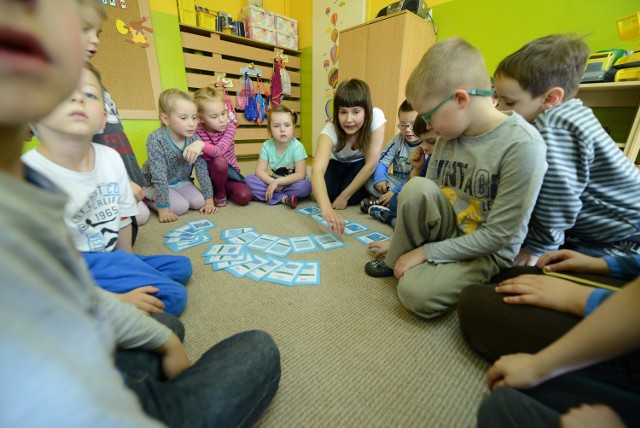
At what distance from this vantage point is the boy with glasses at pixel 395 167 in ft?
5.81

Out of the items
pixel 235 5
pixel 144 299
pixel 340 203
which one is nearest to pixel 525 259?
pixel 340 203

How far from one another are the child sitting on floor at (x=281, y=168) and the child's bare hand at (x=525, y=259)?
130 centimetres

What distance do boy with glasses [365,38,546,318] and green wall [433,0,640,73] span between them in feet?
5.99

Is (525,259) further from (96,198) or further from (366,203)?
(96,198)

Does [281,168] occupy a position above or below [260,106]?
below

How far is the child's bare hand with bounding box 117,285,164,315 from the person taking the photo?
73cm

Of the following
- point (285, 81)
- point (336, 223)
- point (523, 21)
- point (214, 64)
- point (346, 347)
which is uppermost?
point (523, 21)

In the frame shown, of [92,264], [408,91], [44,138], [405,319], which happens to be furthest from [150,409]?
[408,91]

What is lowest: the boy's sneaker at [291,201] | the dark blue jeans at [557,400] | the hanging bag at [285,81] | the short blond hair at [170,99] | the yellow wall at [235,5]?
the boy's sneaker at [291,201]

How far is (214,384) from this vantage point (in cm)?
46

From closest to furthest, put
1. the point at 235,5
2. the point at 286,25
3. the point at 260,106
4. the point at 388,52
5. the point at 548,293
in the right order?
the point at 548,293, the point at 388,52, the point at 235,5, the point at 260,106, the point at 286,25

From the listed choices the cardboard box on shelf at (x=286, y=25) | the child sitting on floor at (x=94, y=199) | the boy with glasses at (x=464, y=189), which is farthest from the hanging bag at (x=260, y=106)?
the boy with glasses at (x=464, y=189)

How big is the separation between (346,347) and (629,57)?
2.51 m

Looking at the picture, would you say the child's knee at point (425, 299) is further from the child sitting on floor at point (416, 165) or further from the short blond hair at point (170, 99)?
the short blond hair at point (170, 99)
